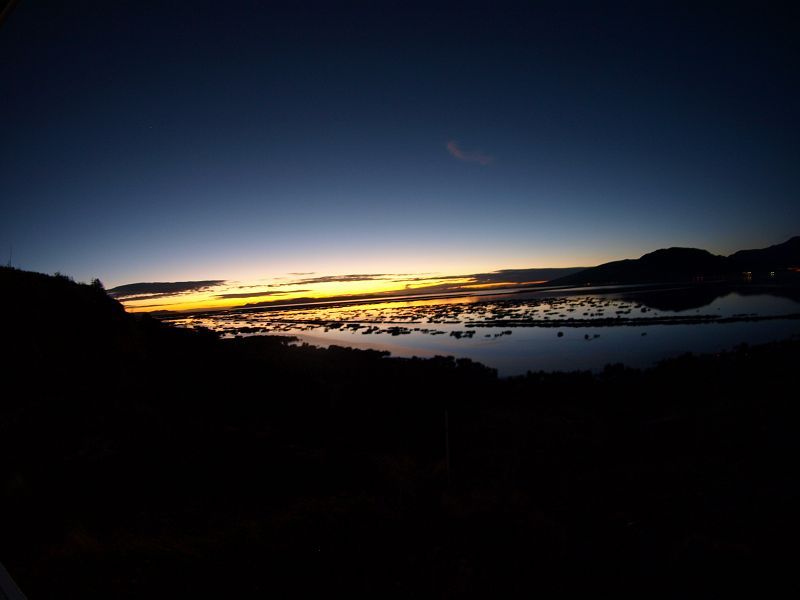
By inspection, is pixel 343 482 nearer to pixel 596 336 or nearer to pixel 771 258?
pixel 596 336

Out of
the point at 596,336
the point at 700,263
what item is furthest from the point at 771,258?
the point at 596,336

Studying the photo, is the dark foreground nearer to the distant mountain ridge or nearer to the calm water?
the calm water

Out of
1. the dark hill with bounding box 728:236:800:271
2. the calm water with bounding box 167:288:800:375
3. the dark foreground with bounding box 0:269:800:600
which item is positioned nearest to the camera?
the dark foreground with bounding box 0:269:800:600

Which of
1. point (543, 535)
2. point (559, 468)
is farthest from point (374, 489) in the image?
point (559, 468)

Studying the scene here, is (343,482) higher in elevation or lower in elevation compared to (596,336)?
higher

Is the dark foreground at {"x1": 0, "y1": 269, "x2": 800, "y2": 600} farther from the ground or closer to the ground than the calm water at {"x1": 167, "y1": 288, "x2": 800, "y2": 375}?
farther from the ground

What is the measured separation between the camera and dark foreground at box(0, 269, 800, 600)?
4176 mm

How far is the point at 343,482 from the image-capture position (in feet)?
24.0

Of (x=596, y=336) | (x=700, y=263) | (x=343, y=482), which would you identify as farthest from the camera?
(x=700, y=263)

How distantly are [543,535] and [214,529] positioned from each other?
443cm

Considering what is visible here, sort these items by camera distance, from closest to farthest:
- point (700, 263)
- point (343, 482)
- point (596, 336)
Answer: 1. point (343, 482)
2. point (596, 336)
3. point (700, 263)

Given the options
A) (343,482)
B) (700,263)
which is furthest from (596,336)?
(700,263)

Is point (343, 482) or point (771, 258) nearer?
point (343, 482)

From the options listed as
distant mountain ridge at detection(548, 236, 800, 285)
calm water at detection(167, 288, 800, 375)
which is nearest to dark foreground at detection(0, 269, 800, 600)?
calm water at detection(167, 288, 800, 375)
